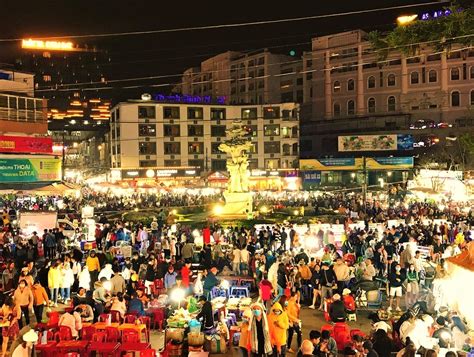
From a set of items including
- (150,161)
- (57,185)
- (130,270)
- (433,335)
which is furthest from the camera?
(150,161)

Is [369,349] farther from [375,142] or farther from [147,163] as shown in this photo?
[147,163]

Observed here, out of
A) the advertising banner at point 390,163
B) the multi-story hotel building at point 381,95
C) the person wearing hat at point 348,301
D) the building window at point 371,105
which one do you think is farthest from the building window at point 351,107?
the person wearing hat at point 348,301

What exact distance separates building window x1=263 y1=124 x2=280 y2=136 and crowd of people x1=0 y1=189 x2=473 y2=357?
43.9m

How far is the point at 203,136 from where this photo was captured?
69.3 meters

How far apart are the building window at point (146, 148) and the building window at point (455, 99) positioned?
3929 centimetres

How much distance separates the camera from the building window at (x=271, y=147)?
231 ft

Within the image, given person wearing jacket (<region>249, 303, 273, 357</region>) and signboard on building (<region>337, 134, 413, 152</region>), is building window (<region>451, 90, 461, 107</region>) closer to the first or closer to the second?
signboard on building (<region>337, 134, 413, 152</region>)

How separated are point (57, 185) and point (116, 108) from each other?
3527 centimetres

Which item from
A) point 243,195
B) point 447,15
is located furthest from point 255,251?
point 243,195

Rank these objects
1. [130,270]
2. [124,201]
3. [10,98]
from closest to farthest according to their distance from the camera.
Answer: [130,270]
[10,98]
[124,201]

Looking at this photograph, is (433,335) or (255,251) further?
(255,251)

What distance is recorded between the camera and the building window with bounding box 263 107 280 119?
7056 cm

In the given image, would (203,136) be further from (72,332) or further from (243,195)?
(72,332)

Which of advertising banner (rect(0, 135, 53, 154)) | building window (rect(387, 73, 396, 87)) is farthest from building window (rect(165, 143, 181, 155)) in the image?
building window (rect(387, 73, 396, 87))
